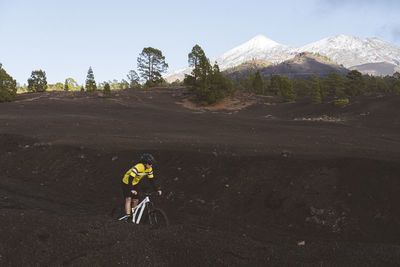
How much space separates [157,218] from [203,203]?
13.0 ft

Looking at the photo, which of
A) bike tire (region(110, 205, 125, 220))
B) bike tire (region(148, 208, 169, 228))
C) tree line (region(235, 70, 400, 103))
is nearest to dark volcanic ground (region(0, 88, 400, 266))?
bike tire (region(110, 205, 125, 220))

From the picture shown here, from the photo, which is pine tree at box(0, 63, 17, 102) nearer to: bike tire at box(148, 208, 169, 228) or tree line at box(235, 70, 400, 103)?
tree line at box(235, 70, 400, 103)

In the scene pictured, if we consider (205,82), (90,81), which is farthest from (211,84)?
(90,81)

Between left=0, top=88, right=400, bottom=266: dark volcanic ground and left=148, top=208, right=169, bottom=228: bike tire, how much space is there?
0.71m

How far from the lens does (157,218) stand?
8.57 meters

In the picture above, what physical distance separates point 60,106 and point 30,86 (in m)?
43.6

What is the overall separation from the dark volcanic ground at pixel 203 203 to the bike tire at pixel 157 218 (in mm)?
711

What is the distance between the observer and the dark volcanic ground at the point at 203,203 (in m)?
6.04

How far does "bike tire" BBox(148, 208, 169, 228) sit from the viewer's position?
8.41 m

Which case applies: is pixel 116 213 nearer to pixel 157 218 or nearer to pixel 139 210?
pixel 139 210

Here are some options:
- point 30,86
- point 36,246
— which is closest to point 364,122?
point 36,246

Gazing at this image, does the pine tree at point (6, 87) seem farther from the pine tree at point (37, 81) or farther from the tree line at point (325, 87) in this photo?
the tree line at point (325, 87)

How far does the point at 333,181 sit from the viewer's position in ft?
38.7

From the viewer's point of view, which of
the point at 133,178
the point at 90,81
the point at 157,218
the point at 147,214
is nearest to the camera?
the point at 157,218
